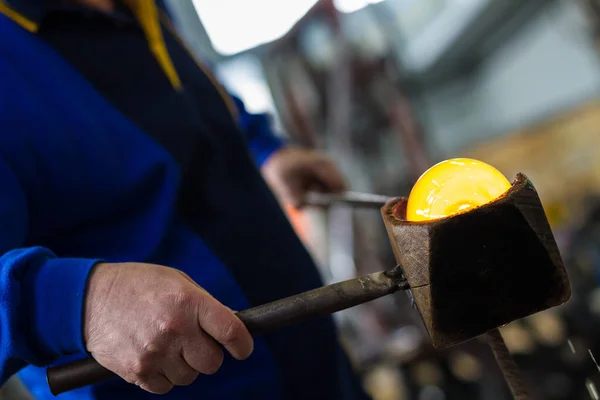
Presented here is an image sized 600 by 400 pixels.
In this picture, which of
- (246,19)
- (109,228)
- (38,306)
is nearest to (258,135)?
(109,228)

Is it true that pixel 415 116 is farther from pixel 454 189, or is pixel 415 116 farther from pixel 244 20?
pixel 454 189

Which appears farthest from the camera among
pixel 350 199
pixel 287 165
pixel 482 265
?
pixel 287 165

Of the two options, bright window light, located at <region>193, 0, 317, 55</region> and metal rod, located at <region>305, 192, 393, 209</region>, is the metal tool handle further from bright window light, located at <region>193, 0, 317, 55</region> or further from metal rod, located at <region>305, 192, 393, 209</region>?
bright window light, located at <region>193, 0, 317, 55</region>

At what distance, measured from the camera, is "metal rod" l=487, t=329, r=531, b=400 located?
59 centimetres

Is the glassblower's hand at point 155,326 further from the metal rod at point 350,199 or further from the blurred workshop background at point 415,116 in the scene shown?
the blurred workshop background at point 415,116

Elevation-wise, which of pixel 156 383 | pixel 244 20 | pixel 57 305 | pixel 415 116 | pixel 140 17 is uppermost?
pixel 140 17

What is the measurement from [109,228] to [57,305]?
0.80ft

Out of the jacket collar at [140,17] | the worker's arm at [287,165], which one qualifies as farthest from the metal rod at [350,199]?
the jacket collar at [140,17]

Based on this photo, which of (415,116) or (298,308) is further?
(415,116)

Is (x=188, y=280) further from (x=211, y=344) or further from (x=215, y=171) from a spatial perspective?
(x=215, y=171)

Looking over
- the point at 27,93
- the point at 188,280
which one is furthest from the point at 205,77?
the point at 188,280

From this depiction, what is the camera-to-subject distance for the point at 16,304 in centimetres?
60

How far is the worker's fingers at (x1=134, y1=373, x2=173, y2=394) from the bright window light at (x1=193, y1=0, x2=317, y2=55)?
12.3ft

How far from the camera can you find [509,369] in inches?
23.9
